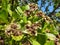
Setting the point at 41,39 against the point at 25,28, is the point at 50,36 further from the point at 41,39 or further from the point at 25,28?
the point at 25,28

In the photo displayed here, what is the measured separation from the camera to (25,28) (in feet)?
4.99

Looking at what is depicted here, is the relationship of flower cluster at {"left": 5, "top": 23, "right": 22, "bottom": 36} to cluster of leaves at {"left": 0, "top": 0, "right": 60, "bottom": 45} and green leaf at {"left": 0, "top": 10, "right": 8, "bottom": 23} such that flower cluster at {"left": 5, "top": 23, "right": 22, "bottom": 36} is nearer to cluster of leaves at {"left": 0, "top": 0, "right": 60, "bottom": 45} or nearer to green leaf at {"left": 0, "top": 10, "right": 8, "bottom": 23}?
cluster of leaves at {"left": 0, "top": 0, "right": 60, "bottom": 45}

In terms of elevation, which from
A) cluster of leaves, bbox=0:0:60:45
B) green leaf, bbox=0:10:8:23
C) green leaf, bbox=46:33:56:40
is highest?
green leaf, bbox=0:10:8:23

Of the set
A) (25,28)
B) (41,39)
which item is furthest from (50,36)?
(25,28)

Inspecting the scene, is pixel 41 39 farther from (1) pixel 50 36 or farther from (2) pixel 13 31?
(2) pixel 13 31

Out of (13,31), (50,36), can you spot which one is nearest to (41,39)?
(50,36)

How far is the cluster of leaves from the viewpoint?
148cm

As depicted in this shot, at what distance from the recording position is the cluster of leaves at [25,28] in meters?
1.48

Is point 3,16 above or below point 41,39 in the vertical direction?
above

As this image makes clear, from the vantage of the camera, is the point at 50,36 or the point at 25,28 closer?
the point at 25,28

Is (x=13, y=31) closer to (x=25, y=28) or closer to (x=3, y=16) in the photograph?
(x=25, y=28)

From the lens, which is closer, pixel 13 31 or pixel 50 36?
pixel 13 31

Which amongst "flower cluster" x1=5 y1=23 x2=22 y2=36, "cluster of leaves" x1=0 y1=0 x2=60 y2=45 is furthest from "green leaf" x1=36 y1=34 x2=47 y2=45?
"flower cluster" x1=5 y1=23 x2=22 y2=36

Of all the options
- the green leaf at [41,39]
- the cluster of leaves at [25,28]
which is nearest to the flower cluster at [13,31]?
the cluster of leaves at [25,28]
